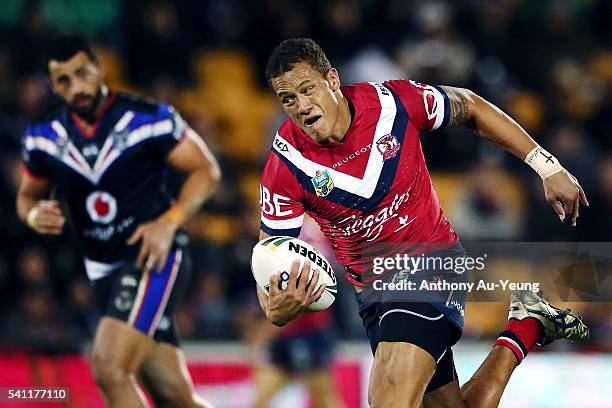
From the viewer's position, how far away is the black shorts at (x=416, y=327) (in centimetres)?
582

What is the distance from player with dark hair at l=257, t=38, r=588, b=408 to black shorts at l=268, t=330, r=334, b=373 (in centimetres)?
398

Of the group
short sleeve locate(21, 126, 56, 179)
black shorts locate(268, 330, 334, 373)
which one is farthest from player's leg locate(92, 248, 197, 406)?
black shorts locate(268, 330, 334, 373)

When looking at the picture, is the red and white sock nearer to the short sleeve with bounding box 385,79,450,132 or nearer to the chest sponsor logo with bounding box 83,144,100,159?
the short sleeve with bounding box 385,79,450,132

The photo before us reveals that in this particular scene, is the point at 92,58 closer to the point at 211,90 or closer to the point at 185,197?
the point at 185,197

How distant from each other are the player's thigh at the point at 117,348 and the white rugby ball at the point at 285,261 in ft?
4.53

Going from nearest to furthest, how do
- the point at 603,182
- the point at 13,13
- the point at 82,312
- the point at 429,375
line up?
the point at 429,375 < the point at 82,312 < the point at 603,182 < the point at 13,13

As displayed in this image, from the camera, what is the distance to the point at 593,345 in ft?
35.2

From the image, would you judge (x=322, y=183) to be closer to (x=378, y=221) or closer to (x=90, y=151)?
(x=378, y=221)

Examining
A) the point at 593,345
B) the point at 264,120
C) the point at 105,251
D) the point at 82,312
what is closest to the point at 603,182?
the point at 593,345

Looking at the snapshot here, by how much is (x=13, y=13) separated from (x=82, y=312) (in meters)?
4.24

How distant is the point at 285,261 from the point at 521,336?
1748 millimetres

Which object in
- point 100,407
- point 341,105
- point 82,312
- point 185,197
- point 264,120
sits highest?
point 264,120

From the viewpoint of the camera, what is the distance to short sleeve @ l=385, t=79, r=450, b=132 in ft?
20.0

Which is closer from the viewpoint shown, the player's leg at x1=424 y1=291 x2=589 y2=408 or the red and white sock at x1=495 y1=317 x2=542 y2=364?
the player's leg at x1=424 y1=291 x2=589 y2=408
